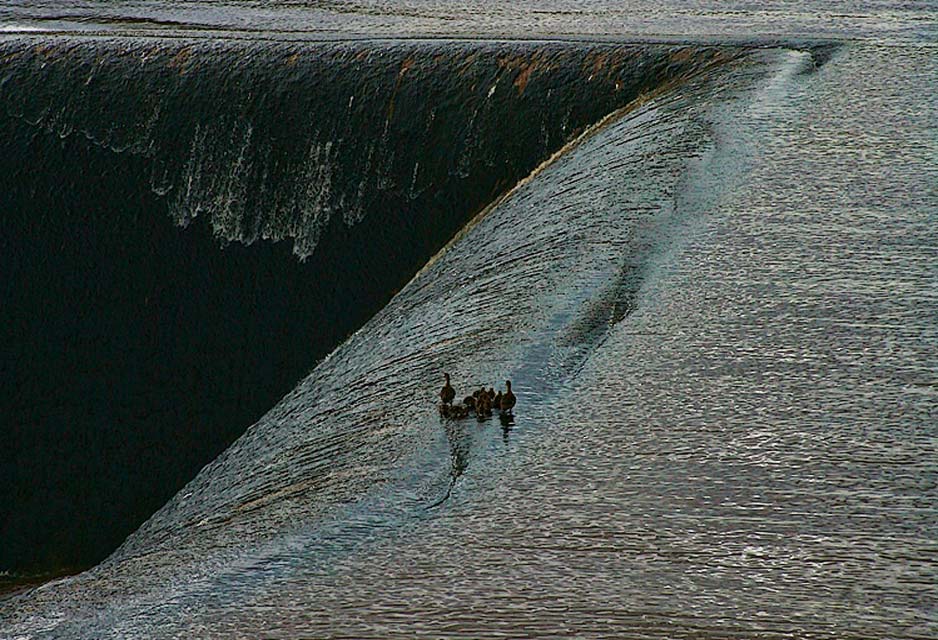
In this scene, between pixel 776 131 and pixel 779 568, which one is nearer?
pixel 779 568

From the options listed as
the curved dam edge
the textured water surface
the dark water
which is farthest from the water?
the textured water surface

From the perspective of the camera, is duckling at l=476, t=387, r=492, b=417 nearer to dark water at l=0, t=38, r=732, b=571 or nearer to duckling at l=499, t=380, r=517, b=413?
duckling at l=499, t=380, r=517, b=413

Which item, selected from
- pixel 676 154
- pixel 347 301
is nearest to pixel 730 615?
pixel 676 154

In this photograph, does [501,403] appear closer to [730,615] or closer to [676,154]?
[730,615]

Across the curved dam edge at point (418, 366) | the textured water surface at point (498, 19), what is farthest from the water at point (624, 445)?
the textured water surface at point (498, 19)

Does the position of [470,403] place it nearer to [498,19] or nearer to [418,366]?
[418,366]

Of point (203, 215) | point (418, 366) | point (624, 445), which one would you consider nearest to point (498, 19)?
point (203, 215)
